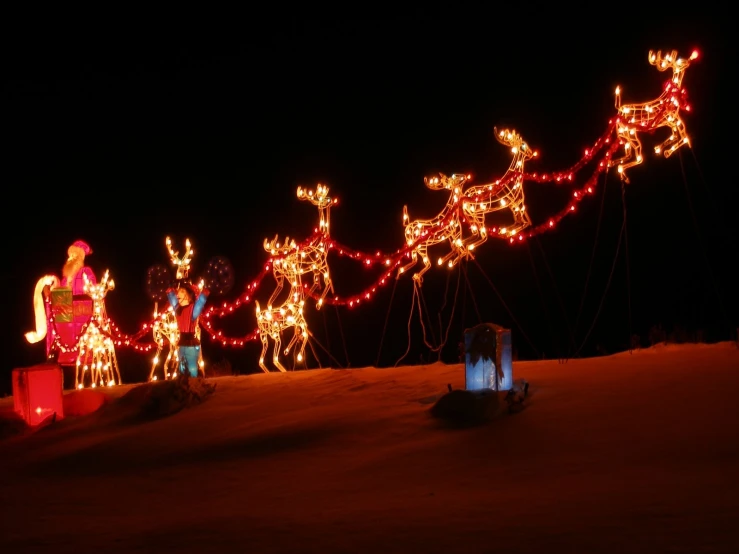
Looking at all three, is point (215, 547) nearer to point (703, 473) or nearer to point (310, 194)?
point (703, 473)

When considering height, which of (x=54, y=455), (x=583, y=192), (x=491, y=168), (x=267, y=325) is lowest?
(x=54, y=455)

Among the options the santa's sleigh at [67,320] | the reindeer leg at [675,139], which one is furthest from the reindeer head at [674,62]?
the santa's sleigh at [67,320]

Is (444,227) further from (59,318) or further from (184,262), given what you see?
(59,318)

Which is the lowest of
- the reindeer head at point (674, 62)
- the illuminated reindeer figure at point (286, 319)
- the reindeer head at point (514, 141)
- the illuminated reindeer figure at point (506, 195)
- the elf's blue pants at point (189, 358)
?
the elf's blue pants at point (189, 358)

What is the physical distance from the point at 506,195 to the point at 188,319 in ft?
19.8

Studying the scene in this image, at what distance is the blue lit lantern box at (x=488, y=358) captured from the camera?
1068cm

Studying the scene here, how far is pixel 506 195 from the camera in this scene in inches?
522

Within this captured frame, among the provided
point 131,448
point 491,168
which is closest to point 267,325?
point 131,448

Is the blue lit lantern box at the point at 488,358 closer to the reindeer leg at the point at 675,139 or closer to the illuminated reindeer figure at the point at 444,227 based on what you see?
the illuminated reindeer figure at the point at 444,227

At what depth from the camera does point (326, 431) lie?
10680 millimetres

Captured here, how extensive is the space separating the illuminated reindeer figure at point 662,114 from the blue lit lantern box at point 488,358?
11.1 feet

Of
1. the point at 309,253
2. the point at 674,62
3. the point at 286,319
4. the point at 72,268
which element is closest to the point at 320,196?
the point at 309,253

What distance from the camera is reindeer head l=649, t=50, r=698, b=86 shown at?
440 inches

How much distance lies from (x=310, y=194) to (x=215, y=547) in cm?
991
